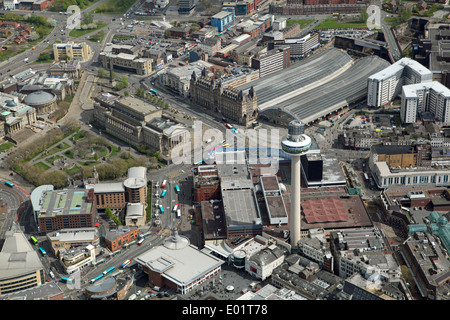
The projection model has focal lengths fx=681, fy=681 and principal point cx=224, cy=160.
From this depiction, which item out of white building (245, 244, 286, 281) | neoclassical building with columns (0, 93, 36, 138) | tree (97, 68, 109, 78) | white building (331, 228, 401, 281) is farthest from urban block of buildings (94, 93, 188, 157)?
white building (331, 228, 401, 281)

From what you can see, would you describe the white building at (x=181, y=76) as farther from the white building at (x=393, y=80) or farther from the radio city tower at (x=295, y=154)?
the radio city tower at (x=295, y=154)

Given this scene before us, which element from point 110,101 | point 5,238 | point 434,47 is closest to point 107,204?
point 5,238

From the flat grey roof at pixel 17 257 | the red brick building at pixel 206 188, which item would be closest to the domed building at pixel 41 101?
the red brick building at pixel 206 188

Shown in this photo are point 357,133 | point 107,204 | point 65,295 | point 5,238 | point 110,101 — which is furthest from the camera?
point 110,101

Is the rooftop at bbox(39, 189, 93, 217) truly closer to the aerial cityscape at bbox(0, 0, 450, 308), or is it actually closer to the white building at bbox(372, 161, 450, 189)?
the aerial cityscape at bbox(0, 0, 450, 308)

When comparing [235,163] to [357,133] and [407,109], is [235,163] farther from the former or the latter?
[407,109]

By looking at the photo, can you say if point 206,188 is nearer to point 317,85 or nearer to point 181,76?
point 181,76

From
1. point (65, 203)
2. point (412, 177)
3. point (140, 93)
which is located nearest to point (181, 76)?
point (140, 93)
